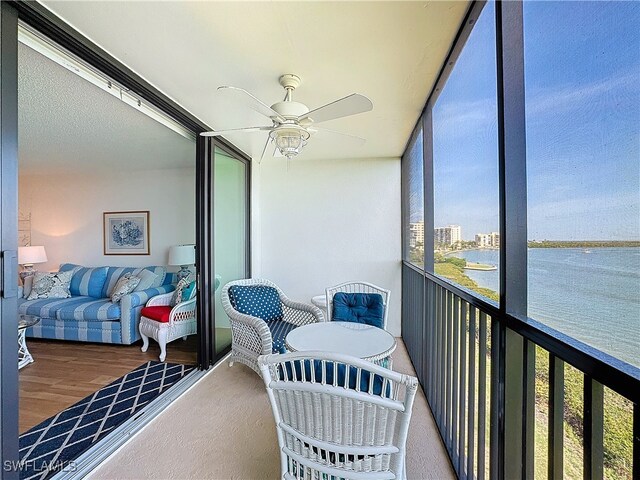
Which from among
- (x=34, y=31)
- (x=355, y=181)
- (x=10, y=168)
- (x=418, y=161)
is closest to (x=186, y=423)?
(x=10, y=168)

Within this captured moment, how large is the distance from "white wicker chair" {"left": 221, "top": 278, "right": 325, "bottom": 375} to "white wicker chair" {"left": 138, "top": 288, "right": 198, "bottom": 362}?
0.60m

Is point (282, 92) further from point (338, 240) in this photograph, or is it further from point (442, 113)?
point (338, 240)

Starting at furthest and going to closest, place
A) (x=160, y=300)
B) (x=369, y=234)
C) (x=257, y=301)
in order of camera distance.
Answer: (x=369, y=234) < (x=160, y=300) < (x=257, y=301)

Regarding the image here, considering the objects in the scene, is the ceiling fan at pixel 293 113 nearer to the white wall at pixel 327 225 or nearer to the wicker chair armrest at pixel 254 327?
the wicker chair armrest at pixel 254 327

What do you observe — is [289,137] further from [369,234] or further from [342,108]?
[369,234]

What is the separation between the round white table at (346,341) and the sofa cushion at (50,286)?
3.78m

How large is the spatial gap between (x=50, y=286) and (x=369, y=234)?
4378 millimetres

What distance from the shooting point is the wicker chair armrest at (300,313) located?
114 inches

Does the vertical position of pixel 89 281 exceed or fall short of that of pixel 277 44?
it falls short

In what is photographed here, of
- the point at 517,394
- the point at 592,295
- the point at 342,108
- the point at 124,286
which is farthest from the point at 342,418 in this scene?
the point at 124,286

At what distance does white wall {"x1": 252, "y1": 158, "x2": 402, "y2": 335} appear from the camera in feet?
13.2

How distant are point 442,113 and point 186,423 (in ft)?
9.38

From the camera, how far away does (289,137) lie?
78.3 inches

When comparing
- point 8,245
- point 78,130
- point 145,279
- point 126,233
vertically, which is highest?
point 78,130
